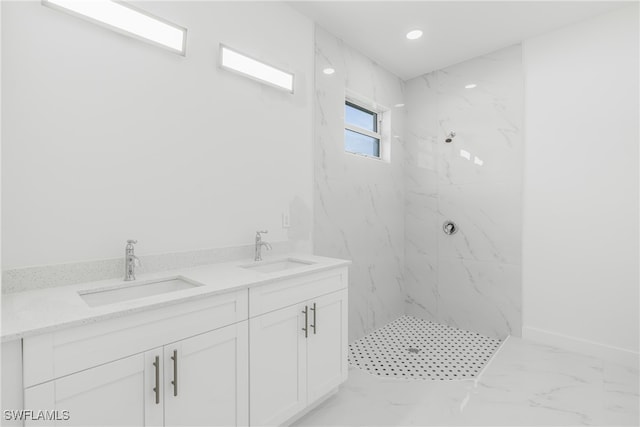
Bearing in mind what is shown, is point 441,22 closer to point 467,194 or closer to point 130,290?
point 467,194

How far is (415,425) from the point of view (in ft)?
5.87

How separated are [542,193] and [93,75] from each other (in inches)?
133

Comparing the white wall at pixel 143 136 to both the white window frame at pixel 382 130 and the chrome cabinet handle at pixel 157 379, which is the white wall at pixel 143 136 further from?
the white window frame at pixel 382 130

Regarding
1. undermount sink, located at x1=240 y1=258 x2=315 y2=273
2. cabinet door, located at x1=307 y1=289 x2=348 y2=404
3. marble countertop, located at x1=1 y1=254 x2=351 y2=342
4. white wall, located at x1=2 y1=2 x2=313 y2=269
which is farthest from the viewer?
undermount sink, located at x1=240 y1=258 x2=315 y2=273

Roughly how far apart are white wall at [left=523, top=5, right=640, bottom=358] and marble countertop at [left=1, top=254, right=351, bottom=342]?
2.29m

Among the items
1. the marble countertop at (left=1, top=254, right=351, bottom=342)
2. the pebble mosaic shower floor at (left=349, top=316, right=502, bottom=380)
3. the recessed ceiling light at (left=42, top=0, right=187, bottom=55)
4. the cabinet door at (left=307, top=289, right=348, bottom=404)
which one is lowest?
the pebble mosaic shower floor at (left=349, top=316, right=502, bottom=380)

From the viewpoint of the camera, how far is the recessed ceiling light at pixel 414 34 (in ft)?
8.94

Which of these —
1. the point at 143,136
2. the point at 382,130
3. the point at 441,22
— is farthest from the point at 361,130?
the point at 143,136

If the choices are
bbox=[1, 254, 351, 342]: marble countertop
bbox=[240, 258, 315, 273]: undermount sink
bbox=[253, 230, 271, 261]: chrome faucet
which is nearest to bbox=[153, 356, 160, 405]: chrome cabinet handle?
bbox=[1, 254, 351, 342]: marble countertop

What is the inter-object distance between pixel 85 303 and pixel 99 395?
33cm

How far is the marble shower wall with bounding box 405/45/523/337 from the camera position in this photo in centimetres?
297

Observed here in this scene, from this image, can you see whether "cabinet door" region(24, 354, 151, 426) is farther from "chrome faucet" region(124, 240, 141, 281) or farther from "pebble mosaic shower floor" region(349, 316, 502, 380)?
"pebble mosaic shower floor" region(349, 316, 502, 380)

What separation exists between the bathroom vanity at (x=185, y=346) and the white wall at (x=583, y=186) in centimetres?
205

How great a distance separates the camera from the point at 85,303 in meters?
1.17
